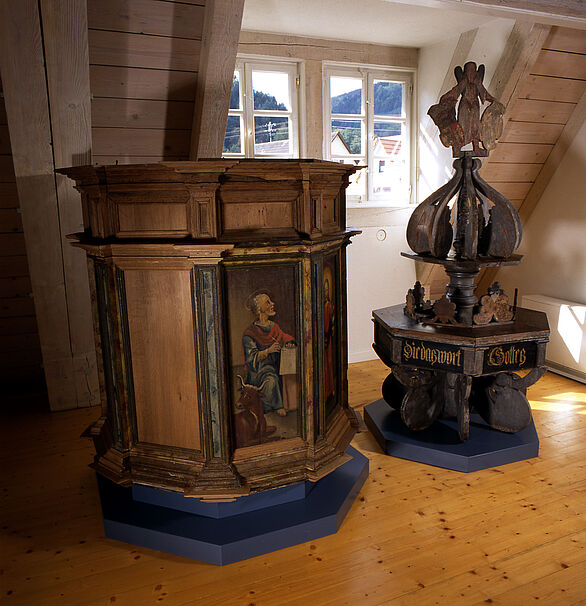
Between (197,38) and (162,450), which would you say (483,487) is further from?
(197,38)

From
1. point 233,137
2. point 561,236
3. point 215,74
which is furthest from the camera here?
point 561,236

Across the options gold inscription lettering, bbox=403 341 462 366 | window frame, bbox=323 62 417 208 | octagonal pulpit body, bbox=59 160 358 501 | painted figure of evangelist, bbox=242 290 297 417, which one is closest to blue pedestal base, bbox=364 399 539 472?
gold inscription lettering, bbox=403 341 462 366

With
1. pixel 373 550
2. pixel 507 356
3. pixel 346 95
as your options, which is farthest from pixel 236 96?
pixel 373 550

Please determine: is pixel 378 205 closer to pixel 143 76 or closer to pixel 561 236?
pixel 561 236

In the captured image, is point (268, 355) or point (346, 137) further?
point (346, 137)

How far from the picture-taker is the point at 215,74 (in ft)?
9.52

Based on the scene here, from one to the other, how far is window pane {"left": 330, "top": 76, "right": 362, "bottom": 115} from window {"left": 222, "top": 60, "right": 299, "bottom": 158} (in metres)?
0.35

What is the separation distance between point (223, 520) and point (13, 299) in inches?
87.0

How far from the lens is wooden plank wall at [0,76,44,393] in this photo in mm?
3156

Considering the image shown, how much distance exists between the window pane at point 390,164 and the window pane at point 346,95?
24 centimetres

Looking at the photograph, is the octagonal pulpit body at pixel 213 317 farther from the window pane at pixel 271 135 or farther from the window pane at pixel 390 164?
the window pane at pixel 390 164

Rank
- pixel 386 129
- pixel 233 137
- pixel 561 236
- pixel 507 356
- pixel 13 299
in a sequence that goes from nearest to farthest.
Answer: pixel 507 356, pixel 13 299, pixel 233 137, pixel 561 236, pixel 386 129

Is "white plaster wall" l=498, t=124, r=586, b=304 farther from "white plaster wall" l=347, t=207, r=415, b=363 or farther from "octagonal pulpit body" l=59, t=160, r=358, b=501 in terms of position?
"octagonal pulpit body" l=59, t=160, r=358, b=501

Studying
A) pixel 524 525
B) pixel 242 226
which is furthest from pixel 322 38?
pixel 524 525
